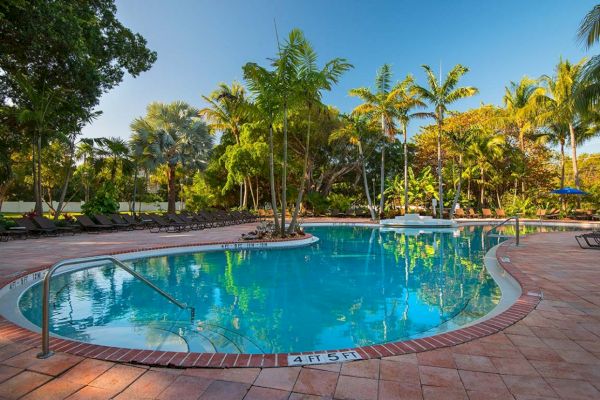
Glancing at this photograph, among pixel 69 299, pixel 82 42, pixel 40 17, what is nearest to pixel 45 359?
pixel 69 299

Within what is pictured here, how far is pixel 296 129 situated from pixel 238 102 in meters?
14.8

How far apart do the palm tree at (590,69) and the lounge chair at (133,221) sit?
19.7 metres

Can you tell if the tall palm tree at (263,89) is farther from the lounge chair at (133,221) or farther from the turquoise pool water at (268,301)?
the lounge chair at (133,221)

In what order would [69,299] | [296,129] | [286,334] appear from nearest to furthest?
[286,334], [69,299], [296,129]

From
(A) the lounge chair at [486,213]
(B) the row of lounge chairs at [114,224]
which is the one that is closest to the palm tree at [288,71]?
(B) the row of lounge chairs at [114,224]

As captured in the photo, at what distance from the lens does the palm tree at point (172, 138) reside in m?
22.7

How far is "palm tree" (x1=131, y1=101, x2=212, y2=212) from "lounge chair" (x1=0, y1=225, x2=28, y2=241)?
978cm

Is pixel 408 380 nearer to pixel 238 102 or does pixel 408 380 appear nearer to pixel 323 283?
pixel 323 283

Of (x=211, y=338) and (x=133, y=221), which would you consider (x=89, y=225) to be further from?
(x=211, y=338)

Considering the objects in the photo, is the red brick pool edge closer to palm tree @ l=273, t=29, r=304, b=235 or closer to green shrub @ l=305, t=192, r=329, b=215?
palm tree @ l=273, t=29, r=304, b=235

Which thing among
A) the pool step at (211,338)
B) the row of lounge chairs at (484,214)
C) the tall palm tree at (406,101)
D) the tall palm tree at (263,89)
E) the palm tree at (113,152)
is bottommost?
the pool step at (211,338)

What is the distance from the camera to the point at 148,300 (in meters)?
6.41

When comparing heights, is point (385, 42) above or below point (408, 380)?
above

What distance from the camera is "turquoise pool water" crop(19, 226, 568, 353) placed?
15.5 feet
